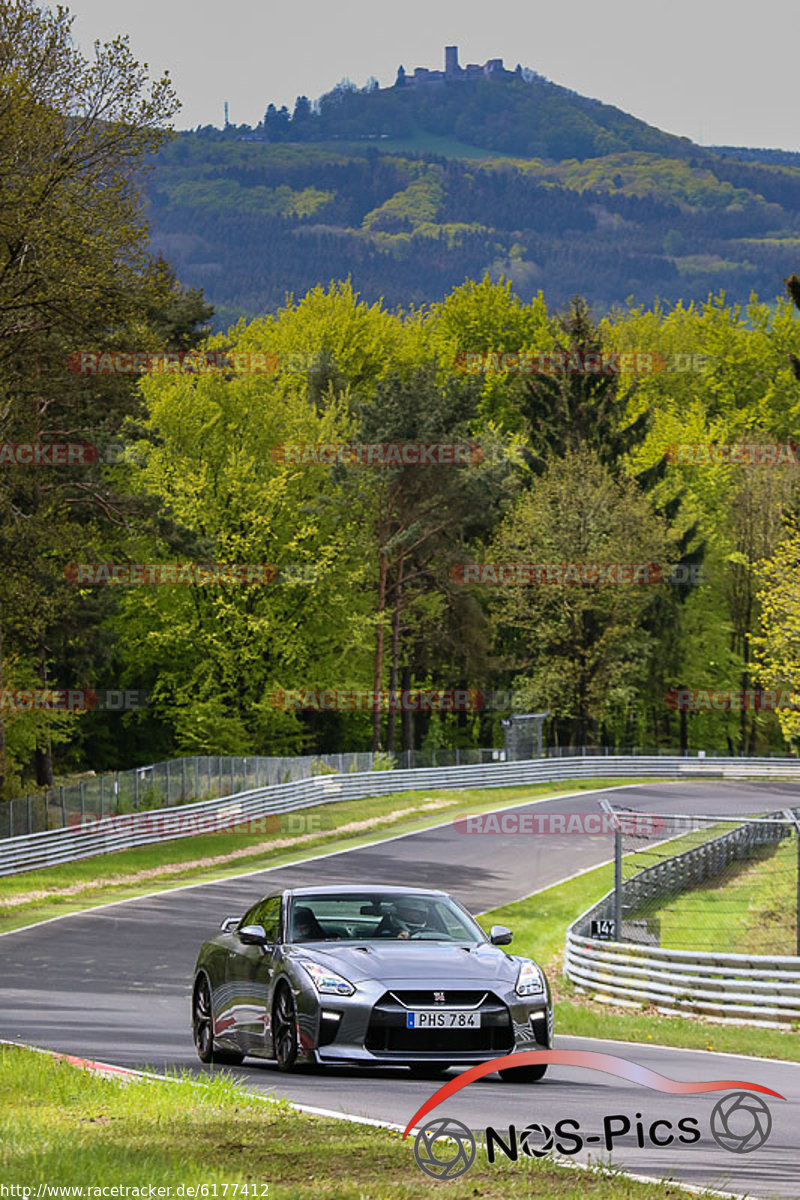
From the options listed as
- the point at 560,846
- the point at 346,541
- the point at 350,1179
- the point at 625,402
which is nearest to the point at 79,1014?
the point at 350,1179

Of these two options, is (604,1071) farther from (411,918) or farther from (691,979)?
(691,979)

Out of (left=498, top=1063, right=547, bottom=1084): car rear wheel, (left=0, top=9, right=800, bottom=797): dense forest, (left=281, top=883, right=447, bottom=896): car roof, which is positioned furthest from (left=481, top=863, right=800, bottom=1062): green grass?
(left=0, top=9, right=800, bottom=797): dense forest

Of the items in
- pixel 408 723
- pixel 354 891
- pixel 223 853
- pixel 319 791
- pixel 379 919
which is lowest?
pixel 223 853

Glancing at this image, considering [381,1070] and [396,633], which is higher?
[396,633]

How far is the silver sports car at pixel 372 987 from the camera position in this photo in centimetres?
1083

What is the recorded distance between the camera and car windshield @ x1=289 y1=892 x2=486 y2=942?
39.5 ft

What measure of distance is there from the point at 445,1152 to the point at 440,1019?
108 inches

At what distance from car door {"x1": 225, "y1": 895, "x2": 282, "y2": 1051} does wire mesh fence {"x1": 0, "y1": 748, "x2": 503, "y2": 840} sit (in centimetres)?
2584

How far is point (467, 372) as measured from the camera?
89.2 metres

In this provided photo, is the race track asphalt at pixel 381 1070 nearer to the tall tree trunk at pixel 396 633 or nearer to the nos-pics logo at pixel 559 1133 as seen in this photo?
the nos-pics logo at pixel 559 1133

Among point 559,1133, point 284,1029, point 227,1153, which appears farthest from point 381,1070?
point 227,1153

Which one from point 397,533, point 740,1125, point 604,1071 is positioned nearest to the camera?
point 740,1125

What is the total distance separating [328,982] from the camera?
433 inches

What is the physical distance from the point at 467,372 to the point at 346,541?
2385cm
